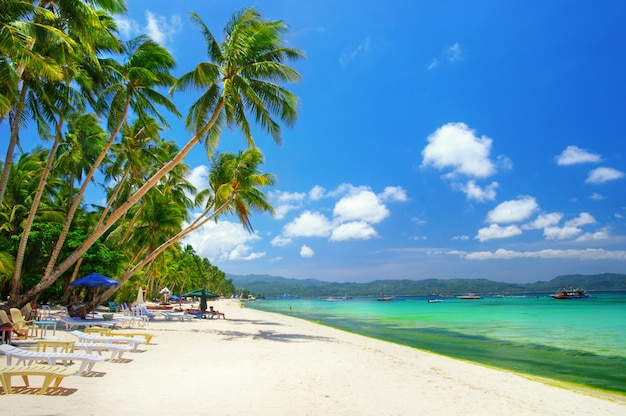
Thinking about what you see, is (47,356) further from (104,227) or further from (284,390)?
(104,227)

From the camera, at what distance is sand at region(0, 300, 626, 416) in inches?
216

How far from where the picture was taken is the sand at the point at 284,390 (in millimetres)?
5477

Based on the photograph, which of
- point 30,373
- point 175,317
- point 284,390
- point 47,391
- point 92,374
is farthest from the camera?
point 175,317

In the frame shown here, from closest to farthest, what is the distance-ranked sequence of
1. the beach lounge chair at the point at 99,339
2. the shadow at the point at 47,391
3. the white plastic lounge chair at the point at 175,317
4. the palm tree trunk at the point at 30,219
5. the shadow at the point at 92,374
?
the shadow at the point at 47,391 → the shadow at the point at 92,374 → the beach lounge chair at the point at 99,339 → the palm tree trunk at the point at 30,219 → the white plastic lounge chair at the point at 175,317

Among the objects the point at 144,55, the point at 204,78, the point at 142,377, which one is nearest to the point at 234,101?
the point at 204,78

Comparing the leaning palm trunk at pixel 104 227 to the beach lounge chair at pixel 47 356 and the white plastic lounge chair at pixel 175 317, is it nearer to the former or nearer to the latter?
the white plastic lounge chair at pixel 175 317

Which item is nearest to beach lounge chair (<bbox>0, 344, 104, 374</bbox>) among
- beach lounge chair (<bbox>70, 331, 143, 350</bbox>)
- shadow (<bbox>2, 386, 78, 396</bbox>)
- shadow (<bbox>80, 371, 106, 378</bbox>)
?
shadow (<bbox>80, 371, 106, 378</bbox>)

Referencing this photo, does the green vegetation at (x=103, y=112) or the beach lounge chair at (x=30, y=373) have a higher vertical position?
the green vegetation at (x=103, y=112)

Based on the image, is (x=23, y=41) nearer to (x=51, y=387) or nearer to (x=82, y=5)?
(x=82, y=5)

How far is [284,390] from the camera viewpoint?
6680 millimetres

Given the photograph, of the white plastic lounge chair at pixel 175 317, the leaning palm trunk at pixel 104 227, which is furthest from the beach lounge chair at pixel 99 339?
the white plastic lounge chair at pixel 175 317

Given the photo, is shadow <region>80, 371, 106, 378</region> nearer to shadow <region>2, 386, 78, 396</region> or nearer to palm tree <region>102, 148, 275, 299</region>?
shadow <region>2, 386, 78, 396</region>

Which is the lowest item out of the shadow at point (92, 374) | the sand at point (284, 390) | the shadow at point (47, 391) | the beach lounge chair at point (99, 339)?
the sand at point (284, 390)

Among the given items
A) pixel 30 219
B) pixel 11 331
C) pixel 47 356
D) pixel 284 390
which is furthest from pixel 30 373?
pixel 30 219
